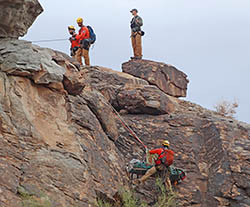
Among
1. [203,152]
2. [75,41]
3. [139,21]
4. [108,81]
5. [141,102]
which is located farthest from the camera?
[139,21]

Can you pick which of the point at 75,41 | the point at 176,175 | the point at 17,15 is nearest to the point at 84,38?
the point at 75,41

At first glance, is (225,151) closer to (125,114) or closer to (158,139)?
(158,139)

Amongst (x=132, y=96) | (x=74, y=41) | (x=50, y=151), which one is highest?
(x=74, y=41)

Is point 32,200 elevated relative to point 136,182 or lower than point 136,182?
elevated

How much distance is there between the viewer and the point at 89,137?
11688 millimetres

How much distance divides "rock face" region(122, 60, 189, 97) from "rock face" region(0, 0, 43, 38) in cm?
852

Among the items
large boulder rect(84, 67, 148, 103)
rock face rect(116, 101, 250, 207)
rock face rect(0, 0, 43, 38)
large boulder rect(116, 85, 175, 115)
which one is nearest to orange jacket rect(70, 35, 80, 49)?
large boulder rect(84, 67, 148, 103)

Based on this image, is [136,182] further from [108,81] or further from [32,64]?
[108,81]

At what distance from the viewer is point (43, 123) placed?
10.6m

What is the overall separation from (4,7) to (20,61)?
4.78 ft

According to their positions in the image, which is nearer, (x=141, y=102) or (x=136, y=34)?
(x=141, y=102)

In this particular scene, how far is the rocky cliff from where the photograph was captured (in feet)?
30.2

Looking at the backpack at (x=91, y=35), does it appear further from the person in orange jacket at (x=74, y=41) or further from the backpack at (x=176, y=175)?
the backpack at (x=176, y=175)

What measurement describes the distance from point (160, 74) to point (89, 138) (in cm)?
920
